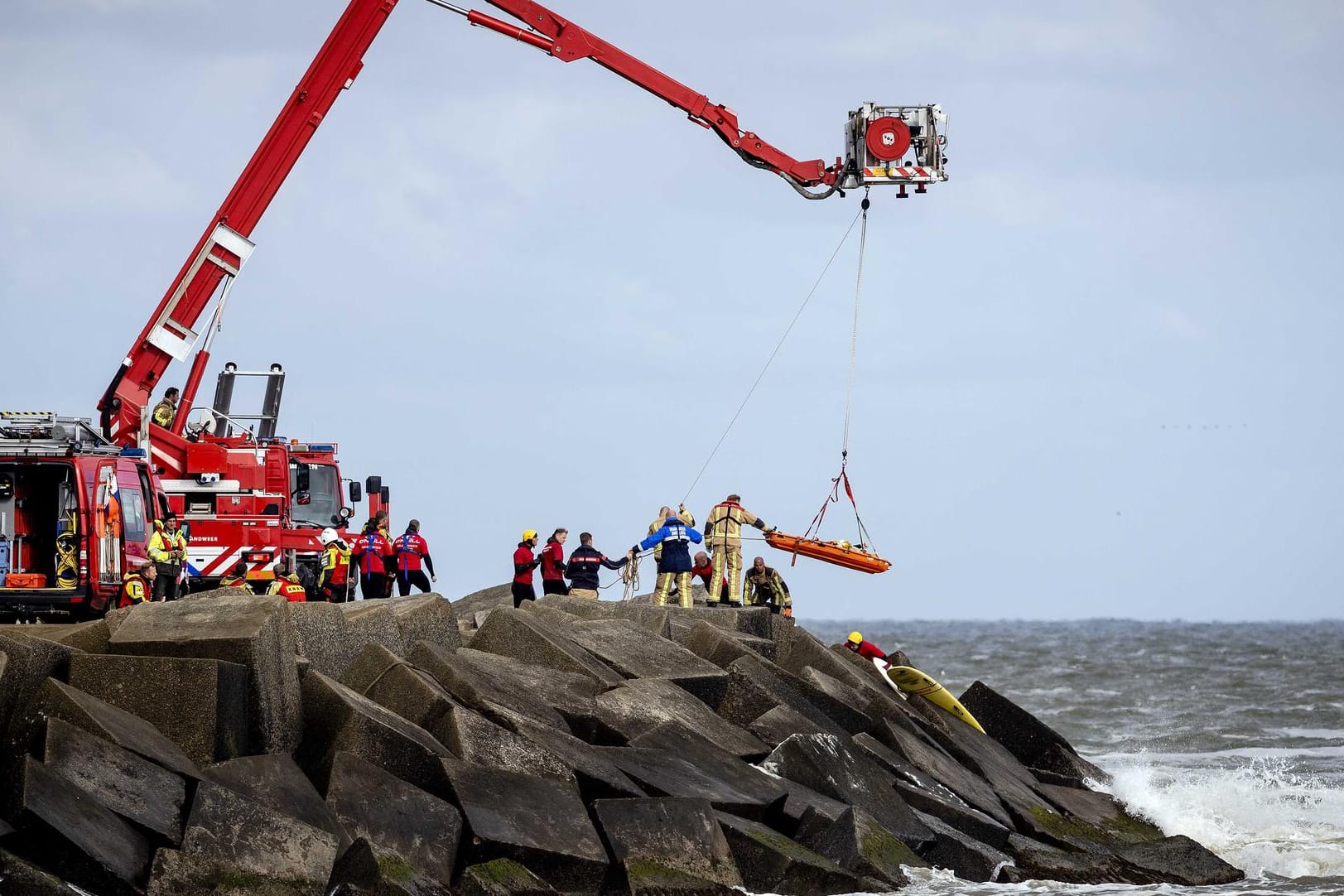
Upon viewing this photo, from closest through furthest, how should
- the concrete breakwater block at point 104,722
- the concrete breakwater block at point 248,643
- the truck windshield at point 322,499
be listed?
the concrete breakwater block at point 104,722
the concrete breakwater block at point 248,643
the truck windshield at point 322,499

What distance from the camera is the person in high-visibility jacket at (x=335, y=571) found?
22.0 meters

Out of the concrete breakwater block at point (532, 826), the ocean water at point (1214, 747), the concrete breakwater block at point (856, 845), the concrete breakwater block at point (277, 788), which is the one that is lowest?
the ocean water at point (1214, 747)

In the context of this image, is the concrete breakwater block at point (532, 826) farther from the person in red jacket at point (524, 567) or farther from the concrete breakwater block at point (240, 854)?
the person in red jacket at point (524, 567)

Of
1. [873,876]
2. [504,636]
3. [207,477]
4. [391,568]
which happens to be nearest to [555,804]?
[873,876]

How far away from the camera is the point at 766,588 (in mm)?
23125

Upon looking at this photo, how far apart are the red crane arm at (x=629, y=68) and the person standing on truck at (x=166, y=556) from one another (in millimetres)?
8268

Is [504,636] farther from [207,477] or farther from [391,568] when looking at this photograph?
[207,477]

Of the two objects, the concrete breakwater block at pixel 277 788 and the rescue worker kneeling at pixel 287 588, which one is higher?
the rescue worker kneeling at pixel 287 588

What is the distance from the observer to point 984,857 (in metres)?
13.8

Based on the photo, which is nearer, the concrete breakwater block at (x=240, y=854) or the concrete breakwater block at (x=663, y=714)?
the concrete breakwater block at (x=240, y=854)

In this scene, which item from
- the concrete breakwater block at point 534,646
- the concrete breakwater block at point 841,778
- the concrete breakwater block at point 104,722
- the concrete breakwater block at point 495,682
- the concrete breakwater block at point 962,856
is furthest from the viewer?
the concrete breakwater block at point 534,646

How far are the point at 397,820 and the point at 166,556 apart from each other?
8521 millimetres

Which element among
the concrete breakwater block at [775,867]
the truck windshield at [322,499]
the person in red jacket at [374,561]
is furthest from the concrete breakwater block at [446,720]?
the truck windshield at [322,499]

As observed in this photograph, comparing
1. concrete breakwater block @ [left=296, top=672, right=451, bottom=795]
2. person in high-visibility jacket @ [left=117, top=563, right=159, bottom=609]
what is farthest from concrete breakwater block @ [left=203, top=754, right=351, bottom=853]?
person in high-visibility jacket @ [left=117, top=563, right=159, bottom=609]
